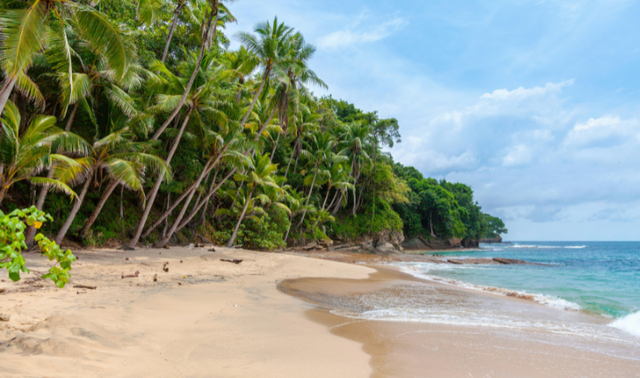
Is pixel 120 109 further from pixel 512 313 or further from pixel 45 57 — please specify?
pixel 512 313

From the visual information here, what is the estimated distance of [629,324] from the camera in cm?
626

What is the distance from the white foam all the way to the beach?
16.7 inches

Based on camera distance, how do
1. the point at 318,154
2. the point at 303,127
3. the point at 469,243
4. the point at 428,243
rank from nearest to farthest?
1. the point at 303,127
2. the point at 318,154
3. the point at 428,243
4. the point at 469,243

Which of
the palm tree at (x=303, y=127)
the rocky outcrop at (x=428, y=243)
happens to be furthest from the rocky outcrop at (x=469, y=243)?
the palm tree at (x=303, y=127)

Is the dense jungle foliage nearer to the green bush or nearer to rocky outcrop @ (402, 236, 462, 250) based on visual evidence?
the green bush

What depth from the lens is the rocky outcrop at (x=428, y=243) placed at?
44.9m

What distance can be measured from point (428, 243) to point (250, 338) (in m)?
47.6

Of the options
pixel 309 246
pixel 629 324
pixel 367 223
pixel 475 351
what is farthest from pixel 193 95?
pixel 367 223

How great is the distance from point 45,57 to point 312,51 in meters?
10.3

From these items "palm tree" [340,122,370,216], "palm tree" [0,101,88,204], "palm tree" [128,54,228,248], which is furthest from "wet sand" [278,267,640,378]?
"palm tree" [340,122,370,216]

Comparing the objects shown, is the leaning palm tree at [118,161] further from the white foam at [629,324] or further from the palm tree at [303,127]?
the palm tree at [303,127]

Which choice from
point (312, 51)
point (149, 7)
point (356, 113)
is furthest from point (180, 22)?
point (356, 113)

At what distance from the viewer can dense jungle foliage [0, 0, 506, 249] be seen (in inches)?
288

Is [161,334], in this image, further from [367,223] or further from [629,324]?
[367,223]
